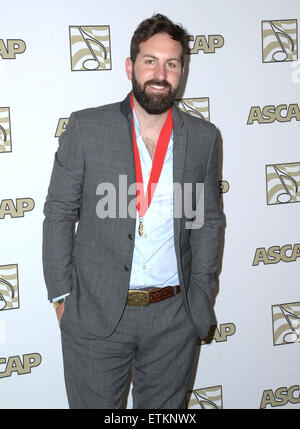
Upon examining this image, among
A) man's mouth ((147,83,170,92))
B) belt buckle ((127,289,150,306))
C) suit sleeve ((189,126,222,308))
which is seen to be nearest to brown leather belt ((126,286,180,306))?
belt buckle ((127,289,150,306))

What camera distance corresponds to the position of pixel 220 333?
10.5 feet

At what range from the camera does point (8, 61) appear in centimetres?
257

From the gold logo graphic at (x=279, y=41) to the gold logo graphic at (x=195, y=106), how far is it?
0.44 meters

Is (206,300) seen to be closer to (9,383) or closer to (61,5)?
(9,383)

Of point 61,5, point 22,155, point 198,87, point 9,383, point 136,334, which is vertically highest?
point 61,5

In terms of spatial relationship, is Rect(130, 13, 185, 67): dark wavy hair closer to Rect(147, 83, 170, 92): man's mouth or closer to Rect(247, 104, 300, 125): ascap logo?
Rect(147, 83, 170, 92): man's mouth

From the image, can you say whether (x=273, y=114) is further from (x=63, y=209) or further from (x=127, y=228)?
(x=63, y=209)

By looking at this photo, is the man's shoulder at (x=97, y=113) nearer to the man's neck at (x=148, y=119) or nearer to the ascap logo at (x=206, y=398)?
the man's neck at (x=148, y=119)

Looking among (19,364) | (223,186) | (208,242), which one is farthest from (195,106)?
(19,364)

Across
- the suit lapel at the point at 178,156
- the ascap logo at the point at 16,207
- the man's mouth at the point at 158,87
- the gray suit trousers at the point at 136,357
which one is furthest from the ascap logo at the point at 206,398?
the man's mouth at the point at 158,87

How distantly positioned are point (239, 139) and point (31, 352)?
1657 mm

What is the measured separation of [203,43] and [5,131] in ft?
3.82

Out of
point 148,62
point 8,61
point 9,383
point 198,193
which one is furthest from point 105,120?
point 9,383

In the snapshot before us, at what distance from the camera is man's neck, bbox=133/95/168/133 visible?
2303 millimetres
